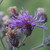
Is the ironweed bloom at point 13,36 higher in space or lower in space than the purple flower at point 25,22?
lower

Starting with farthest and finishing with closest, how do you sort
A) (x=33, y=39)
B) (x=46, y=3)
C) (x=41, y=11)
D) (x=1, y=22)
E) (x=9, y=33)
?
1. (x=46, y=3)
2. (x=33, y=39)
3. (x=1, y=22)
4. (x=41, y=11)
5. (x=9, y=33)

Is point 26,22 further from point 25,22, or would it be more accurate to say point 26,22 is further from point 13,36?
point 13,36

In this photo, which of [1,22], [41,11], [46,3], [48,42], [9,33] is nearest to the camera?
[9,33]

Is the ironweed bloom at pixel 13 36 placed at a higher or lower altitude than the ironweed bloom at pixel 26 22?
lower

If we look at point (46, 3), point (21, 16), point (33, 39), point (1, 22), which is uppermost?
point (21, 16)

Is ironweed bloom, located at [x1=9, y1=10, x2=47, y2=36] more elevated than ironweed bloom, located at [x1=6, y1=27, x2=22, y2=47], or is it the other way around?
ironweed bloom, located at [x1=9, y1=10, x2=47, y2=36]

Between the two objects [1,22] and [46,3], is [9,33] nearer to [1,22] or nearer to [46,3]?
[1,22]

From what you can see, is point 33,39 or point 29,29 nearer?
point 29,29

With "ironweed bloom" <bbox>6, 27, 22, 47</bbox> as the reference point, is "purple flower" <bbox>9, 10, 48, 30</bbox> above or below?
above

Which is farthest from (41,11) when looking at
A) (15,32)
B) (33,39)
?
(33,39)

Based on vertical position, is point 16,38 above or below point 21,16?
below

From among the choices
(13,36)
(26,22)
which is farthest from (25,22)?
(13,36)
